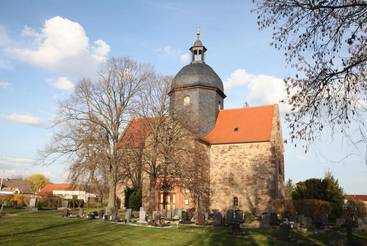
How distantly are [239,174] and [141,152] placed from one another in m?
8.70

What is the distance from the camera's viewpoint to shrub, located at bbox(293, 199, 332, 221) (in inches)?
898

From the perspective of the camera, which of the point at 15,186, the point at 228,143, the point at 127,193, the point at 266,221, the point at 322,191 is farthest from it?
the point at 15,186

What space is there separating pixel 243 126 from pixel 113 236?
1928cm

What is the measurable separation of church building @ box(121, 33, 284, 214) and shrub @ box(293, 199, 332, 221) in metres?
3.79

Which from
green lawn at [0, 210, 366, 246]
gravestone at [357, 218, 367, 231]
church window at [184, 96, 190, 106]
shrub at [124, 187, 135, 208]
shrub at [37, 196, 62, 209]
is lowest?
green lawn at [0, 210, 366, 246]

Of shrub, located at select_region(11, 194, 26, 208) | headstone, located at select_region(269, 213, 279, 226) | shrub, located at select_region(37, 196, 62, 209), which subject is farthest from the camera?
shrub, located at select_region(37, 196, 62, 209)

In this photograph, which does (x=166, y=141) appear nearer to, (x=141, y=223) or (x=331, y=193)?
(x=141, y=223)

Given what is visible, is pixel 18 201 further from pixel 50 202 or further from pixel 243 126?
pixel 243 126

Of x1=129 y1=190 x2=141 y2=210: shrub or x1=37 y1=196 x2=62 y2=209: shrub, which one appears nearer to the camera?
x1=129 y1=190 x2=141 y2=210: shrub

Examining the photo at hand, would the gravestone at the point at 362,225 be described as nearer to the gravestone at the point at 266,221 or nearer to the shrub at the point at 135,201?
the gravestone at the point at 266,221

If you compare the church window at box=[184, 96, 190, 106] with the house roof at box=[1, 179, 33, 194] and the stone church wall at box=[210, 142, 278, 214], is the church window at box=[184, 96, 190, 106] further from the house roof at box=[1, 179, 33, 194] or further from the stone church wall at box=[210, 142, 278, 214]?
the house roof at box=[1, 179, 33, 194]

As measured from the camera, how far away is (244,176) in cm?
2897

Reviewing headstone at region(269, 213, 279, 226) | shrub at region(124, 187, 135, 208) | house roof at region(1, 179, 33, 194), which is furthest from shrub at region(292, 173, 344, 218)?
house roof at region(1, 179, 33, 194)

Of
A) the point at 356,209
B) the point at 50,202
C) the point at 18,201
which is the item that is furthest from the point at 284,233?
the point at 18,201
